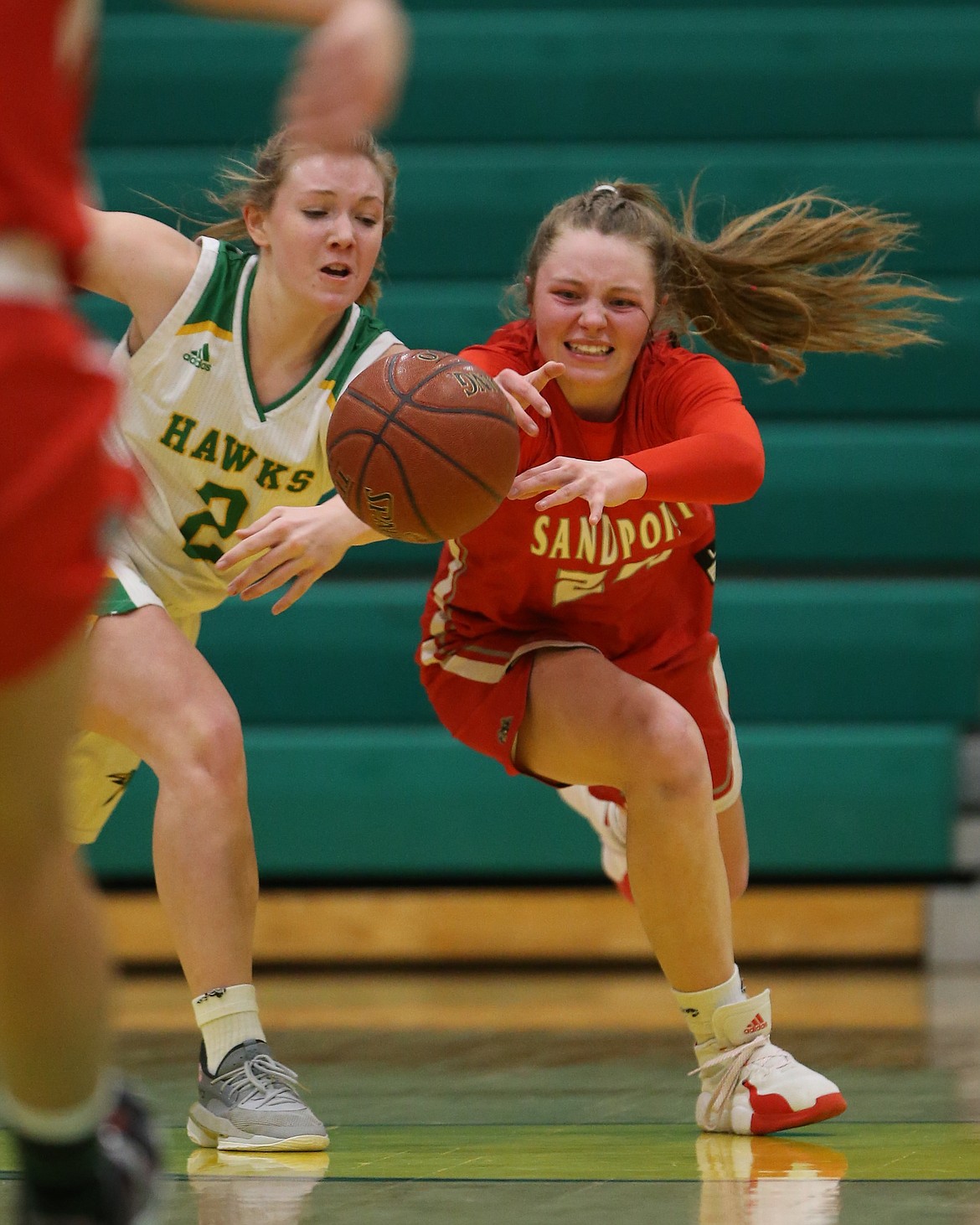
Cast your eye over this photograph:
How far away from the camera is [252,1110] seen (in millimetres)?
Result: 2736

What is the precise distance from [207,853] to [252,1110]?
41cm

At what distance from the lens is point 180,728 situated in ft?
9.10

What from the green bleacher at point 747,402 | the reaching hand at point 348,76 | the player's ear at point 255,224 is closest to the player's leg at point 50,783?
the reaching hand at point 348,76

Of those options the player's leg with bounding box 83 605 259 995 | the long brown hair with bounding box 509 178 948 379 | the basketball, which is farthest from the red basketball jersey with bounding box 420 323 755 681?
the player's leg with bounding box 83 605 259 995

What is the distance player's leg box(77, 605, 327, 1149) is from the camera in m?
2.78

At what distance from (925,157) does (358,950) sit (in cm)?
343

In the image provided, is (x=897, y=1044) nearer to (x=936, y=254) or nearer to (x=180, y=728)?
(x=180, y=728)

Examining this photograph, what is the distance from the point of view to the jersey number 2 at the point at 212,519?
317 cm

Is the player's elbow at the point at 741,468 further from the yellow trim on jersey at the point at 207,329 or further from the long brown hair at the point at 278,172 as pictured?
the yellow trim on jersey at the point at 207,329

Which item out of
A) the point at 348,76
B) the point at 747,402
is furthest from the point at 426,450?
the point at 747,402

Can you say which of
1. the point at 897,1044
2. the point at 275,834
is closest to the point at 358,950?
the point at 275,834

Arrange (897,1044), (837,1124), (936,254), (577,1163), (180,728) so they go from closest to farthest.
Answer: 1. (577,1163)
2. (180,728)
3. (837,1124)
4. (897,1044)
5. (936,254)

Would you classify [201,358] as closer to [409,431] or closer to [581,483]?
[409,431]

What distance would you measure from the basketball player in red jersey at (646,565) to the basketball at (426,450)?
0.08m
